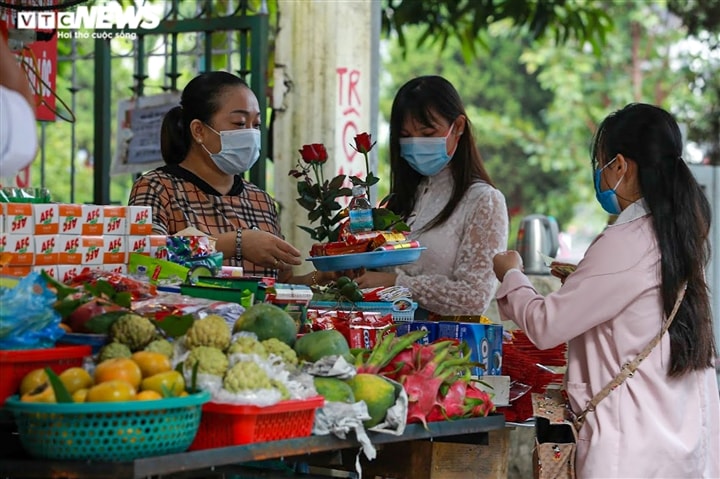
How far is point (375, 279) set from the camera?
414cm

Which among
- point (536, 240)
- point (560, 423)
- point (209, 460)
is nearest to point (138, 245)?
point (209, 460)

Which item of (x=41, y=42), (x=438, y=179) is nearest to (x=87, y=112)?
(x=41, y=42)

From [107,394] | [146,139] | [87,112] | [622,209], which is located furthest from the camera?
[87,112]

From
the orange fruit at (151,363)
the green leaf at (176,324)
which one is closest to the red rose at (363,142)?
the green leaf at (176,324)

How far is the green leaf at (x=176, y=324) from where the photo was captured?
9.09ft

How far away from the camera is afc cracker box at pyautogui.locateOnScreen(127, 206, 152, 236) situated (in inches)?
127

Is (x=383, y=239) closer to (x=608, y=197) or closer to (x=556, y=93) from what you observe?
(x=608, y=197)

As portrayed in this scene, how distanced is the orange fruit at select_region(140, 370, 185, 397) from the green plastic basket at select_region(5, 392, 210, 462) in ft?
0.21

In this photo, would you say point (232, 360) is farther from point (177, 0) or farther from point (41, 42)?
point (41, 42)

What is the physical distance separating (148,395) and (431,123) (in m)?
2.22

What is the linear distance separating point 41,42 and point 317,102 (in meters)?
1.66

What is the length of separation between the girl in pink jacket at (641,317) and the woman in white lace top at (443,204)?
706mm

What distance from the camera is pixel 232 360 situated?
2631 mm

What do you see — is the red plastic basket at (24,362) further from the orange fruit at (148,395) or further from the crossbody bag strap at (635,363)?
the crossbody bag strap at (635,363)
